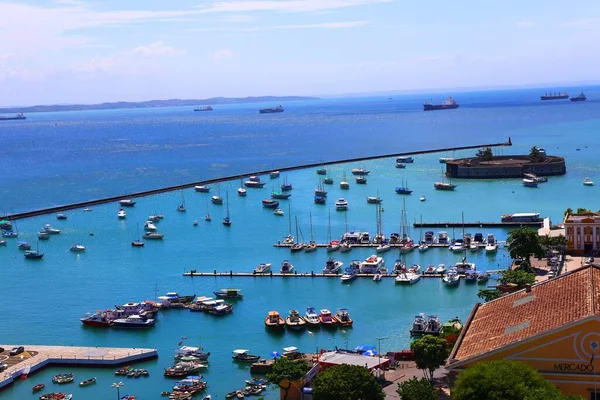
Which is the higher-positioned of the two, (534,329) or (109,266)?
(534,329)

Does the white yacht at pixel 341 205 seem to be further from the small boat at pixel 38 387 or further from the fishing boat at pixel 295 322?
the small boat at pixel 38 387

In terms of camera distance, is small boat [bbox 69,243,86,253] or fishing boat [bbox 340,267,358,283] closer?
fishing boat [bbox 340,267,358,283]

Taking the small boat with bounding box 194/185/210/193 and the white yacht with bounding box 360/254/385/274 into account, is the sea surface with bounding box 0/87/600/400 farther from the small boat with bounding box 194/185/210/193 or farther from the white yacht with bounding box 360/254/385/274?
the white yacht with bounding box 360/254/385/274

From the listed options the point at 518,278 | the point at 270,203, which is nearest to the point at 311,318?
the point at 518,278

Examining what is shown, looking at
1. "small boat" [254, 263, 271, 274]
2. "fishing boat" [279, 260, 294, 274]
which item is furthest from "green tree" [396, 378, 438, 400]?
"small boat" [254, 263, 271, 274]

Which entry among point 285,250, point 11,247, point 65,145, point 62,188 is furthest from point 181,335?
point 65,145

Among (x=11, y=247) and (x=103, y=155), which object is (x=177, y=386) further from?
(x=103, y=155)
